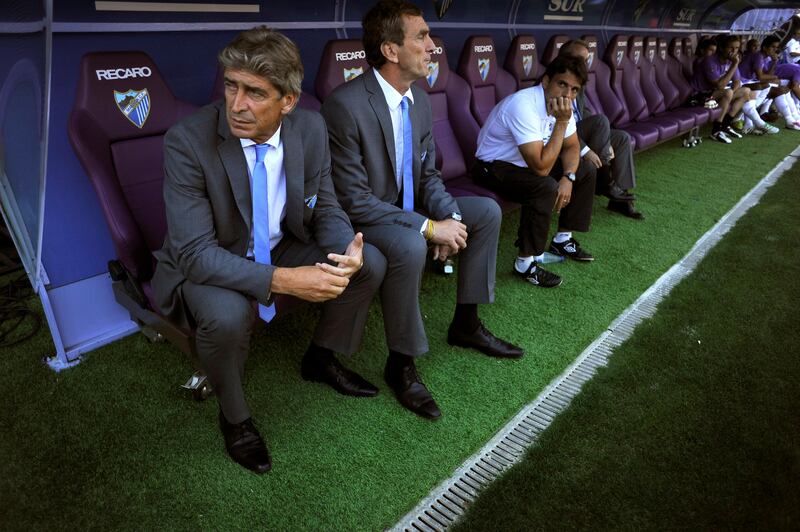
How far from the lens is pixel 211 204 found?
1.65 m

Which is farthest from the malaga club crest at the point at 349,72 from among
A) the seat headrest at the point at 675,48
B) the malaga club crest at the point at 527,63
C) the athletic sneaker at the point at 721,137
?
the seat headrest at the point at 675,48

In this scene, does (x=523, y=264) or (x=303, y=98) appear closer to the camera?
(x=303, y=98)

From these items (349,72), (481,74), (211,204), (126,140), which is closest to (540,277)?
(349,72)

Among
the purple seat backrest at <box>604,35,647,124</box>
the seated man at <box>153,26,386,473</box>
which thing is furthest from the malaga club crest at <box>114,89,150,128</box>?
the purple seat backrest at <box>604,35,647,124</box>

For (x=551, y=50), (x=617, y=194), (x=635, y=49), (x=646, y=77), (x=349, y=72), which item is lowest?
(x=617, y=194)

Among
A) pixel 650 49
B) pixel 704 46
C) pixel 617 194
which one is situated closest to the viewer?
pixel 617 194

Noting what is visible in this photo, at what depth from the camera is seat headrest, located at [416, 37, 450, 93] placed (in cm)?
330

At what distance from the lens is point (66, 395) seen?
2.02m

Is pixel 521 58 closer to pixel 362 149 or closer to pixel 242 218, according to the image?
pixel 362 149

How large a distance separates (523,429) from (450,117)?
2205 mm

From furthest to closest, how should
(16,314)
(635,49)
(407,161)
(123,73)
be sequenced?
1. (635,49)
2. (16,314)
3. (407,161)
4. (123,73)

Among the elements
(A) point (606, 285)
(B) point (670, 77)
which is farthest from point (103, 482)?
(B) point (670, 77)

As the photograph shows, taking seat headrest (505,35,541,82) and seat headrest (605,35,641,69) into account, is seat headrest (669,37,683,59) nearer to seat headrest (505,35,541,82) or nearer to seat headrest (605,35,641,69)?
seat headrest (605,35,641,69)

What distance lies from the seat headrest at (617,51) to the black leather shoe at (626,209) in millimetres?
2218
